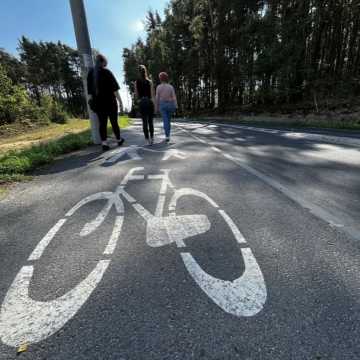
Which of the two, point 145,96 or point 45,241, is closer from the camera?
point 45,241

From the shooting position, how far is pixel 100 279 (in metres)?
1.51

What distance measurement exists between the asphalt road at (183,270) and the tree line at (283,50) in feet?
A: 50.3

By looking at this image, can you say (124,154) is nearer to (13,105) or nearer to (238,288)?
(238,288)

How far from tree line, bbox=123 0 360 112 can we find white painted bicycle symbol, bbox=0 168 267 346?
16.0 metres

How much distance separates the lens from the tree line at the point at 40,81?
1205cm

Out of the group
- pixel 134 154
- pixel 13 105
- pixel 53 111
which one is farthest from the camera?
pixel 53 111

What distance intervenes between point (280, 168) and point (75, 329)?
369cm

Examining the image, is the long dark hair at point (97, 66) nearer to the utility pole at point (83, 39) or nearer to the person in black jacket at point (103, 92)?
Answer: the person in black jacket at point (103, 92)

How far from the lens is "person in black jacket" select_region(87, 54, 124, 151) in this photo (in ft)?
17.6

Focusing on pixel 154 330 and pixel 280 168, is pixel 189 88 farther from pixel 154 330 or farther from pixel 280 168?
pixel 154 330

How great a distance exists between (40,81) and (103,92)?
5889 cm

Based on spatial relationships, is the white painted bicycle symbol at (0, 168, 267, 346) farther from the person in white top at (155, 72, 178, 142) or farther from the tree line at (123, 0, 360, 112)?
the tree line at (123, 0, 360, 112)

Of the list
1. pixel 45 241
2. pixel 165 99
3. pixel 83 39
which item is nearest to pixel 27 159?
pixel 45 241

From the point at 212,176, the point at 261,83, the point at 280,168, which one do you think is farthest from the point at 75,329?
the point at 261,83
